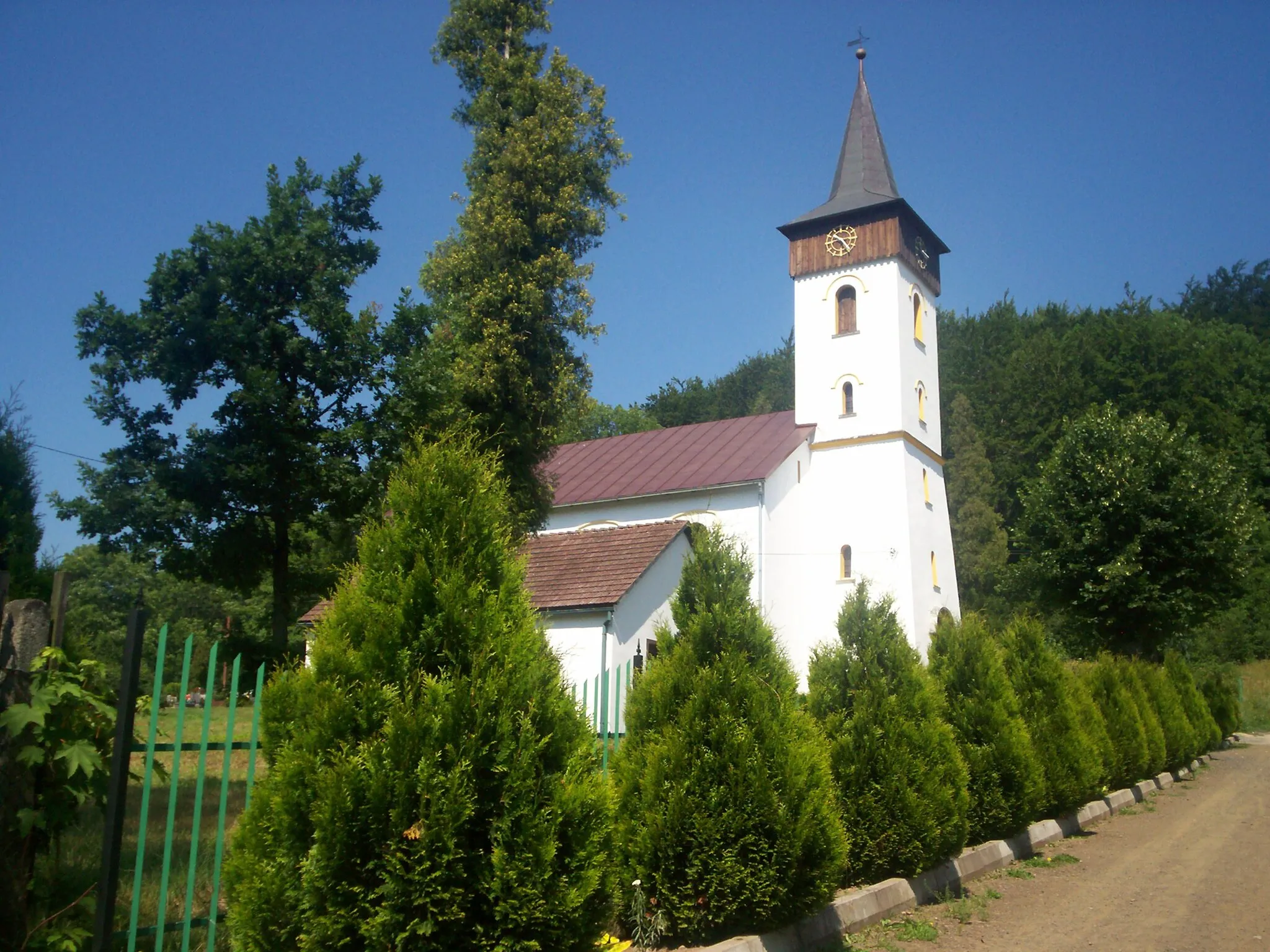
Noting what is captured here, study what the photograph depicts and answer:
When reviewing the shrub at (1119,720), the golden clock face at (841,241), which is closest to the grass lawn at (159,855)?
the shrub at (1119,720)

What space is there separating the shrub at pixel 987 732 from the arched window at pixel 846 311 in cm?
2054

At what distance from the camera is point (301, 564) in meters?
12.3

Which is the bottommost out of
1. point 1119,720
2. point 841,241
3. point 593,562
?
point 1119,720

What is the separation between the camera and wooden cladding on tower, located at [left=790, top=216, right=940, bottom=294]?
28609 mm

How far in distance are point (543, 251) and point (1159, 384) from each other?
40.4 metres

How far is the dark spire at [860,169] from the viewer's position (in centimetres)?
2962

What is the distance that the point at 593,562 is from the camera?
2164cm

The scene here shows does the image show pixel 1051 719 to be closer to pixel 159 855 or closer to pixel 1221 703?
pixel 159 855

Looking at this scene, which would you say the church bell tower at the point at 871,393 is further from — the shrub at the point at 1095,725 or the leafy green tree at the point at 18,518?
the leafy green tree at the point at 18,518

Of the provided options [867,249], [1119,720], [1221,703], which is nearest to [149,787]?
[1119,720]

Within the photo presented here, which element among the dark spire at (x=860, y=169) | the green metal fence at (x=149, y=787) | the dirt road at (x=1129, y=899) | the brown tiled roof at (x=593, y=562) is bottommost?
the dirt road at (x=1129, y=899)

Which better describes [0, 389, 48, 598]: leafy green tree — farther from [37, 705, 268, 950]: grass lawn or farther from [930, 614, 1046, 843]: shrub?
[930, 614, 1046, 843]: shrub

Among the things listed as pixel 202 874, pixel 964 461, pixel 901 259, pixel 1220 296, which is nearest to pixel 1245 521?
pixel 901 259

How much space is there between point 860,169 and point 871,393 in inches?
306
